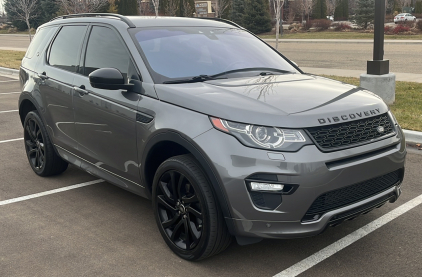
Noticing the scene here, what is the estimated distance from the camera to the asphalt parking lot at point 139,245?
3535 millimetres

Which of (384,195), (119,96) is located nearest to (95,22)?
(119,96)

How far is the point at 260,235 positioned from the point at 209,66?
1.70m

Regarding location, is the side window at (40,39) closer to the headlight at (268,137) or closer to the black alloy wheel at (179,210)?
the black alloy wheel at (179,210)

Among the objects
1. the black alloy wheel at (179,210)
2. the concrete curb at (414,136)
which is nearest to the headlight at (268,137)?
the black alloy wheel at (179,210)

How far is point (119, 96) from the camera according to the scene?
4.14 metres

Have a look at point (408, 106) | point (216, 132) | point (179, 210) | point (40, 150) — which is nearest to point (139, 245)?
point (179, 210)

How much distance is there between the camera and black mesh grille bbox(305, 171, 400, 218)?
322 cm

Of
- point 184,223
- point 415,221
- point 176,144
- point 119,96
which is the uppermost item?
point 119,96

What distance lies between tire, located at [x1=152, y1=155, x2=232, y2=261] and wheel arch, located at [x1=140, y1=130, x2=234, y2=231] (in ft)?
0.25

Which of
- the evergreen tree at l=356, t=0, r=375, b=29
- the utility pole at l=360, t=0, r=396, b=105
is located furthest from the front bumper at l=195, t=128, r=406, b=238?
the evergreen tree at l=356, t=0, r=375, b=29

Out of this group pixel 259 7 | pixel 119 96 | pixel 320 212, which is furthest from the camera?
pixel 259 7

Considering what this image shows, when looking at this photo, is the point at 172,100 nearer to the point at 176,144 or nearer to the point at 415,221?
the point at 176,144

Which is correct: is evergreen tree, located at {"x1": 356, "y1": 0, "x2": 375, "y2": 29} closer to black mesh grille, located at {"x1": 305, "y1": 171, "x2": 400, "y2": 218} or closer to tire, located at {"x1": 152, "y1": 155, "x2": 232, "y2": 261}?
black mesh grille, located at {"x1": 305, "y1": 171, "x2": 400, "y2": 218}

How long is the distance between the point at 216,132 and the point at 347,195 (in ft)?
3.28
